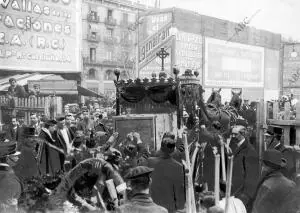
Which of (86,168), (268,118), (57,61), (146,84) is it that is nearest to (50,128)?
(146,84)

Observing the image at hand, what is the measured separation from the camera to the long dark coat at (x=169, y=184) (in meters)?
4.53

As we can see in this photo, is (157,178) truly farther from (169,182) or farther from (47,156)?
(47,156)

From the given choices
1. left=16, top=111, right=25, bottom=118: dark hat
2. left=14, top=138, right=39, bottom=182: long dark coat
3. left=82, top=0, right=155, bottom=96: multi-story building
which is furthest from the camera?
left=82, top=0, right=155, bottom=96: multi-story building

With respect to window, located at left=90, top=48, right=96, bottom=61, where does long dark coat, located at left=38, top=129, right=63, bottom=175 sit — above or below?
below

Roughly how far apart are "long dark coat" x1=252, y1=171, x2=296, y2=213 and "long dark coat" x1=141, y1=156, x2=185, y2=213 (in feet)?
3.44

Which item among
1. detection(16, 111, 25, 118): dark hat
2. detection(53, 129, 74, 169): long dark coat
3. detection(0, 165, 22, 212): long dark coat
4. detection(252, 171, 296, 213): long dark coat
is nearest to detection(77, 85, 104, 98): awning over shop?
detection(16, 111, 25, 118): dark hat

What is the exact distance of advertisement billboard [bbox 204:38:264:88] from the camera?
43.2 ft

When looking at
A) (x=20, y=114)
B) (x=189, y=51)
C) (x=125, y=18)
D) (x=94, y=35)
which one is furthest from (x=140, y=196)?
(x=94, y=35)

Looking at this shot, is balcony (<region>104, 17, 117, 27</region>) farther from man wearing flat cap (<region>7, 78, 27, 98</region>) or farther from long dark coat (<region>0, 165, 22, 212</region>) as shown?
long dark coat (<region>0, 165, 22, 212</region>)

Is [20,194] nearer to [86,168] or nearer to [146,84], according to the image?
[86,168]

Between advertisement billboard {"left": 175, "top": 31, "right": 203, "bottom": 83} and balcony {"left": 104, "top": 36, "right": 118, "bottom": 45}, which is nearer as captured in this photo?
advertisement billboard {"left": 175, "top": 31, "right": 203, "bottom": 83}

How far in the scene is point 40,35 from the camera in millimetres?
14102

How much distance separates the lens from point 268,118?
32.9 feet

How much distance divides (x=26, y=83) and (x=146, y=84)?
6084 mm
